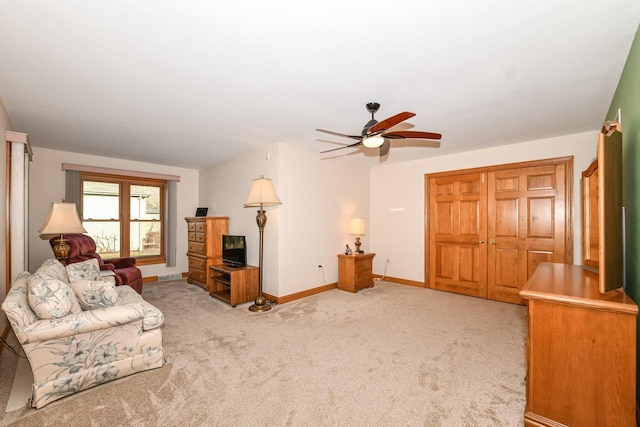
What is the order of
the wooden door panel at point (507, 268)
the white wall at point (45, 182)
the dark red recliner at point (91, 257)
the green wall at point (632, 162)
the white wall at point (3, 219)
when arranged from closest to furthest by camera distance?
the green wall at point (632, 162), the white wall at point (3, 219), the dark red recliner at point (91, 257), the wooden door panel at point (507, 268), the white wall at point (45, 182)

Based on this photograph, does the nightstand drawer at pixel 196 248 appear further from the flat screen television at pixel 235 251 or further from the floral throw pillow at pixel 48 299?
the floral throw pillow at pixel 48 299

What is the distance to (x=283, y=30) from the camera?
1731mm

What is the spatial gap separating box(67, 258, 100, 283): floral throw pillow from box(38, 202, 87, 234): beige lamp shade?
40 centimetres

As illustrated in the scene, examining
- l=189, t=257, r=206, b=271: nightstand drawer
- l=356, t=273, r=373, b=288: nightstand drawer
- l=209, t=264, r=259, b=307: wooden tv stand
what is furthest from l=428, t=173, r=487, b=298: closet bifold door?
l=189, t=257, r=206, b=271: nightstand drawer

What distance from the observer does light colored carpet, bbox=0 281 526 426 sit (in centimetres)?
178

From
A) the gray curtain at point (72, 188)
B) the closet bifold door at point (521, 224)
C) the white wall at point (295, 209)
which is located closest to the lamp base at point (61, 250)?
the gray curtain at point (72, 188)

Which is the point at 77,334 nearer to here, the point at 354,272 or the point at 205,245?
the point at 205,245

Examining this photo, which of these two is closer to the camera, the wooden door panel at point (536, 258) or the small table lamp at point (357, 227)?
the wooden door panel at point (536, 258)

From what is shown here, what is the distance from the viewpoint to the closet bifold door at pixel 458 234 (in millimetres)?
4508

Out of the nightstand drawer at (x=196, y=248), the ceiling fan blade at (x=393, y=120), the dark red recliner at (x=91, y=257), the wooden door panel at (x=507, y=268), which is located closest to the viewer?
the ceiling fan blade at (x=393, y=120)

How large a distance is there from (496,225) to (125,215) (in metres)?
6.60

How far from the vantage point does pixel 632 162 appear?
1.91 metres

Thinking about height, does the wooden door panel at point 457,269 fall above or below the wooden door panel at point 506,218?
below

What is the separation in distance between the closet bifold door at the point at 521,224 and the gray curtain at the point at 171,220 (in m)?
5.85
